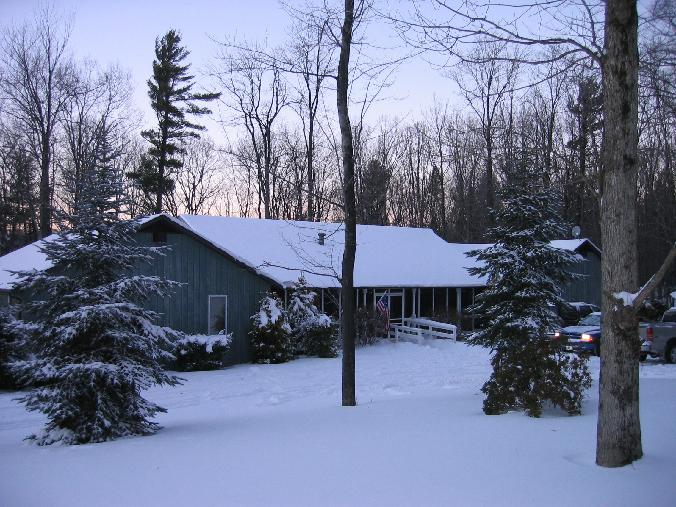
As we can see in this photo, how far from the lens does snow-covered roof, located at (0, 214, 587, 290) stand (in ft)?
77.6

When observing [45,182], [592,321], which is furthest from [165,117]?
[592,321]

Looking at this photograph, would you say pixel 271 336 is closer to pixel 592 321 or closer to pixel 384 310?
pixel 384 310

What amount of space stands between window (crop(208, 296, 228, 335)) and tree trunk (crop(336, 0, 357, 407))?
10.6 m

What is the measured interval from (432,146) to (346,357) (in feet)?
143

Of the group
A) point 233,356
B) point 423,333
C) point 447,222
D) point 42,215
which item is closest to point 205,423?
point 233,356

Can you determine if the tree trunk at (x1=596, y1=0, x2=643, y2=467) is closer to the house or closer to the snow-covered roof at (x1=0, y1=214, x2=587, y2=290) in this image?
the house

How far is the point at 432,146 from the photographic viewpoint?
175 feet

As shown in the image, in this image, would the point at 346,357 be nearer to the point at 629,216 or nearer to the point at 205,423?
the point at 205,423

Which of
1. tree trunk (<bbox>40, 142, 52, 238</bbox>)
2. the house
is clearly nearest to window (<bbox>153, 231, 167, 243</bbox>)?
the house

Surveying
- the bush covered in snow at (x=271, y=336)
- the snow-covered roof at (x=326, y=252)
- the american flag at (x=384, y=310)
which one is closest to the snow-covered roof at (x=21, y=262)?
the snow-covered roof at (x=326, y=252)

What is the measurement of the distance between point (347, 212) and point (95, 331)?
16.2 feet

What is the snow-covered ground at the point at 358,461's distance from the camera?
219 inches

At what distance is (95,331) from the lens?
9531mm

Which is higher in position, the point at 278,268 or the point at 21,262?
the point at 21,262
